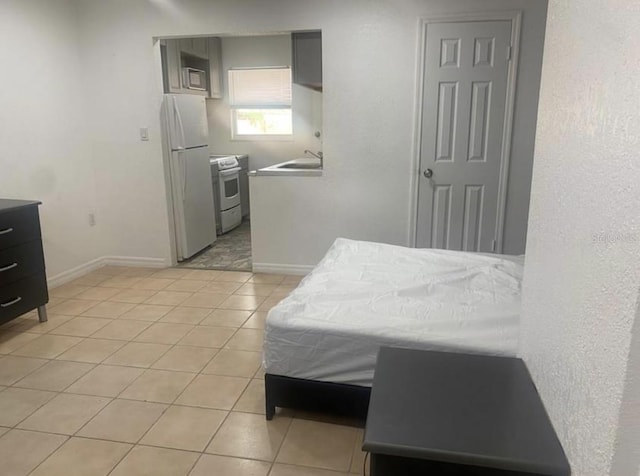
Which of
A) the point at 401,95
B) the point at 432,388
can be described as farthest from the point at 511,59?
the point at 432,388

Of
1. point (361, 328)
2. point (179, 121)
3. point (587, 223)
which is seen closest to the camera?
point (587, 223)

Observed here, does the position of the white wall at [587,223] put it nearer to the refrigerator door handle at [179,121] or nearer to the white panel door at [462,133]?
the white panel door at [462,133]

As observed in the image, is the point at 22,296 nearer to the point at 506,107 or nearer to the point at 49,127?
the point at 49,127

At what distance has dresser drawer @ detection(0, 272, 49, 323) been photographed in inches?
119

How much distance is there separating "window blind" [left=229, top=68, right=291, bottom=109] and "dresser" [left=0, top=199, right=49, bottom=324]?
383 centimetres

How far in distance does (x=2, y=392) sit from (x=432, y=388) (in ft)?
7.49

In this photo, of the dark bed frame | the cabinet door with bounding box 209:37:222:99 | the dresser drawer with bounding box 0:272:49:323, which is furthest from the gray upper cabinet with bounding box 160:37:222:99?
the dark bed frame

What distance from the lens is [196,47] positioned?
18.7 ft

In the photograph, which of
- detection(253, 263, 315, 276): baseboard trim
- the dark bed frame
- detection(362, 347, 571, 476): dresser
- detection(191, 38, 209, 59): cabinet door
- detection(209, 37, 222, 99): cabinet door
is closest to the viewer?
detection(362, 347, 571, 476): dresser

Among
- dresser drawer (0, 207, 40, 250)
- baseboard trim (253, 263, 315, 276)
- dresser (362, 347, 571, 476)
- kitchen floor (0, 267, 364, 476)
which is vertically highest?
dresser drawer (0, 207, 40, 250)

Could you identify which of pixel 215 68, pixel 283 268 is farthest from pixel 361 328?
pixel 215 68

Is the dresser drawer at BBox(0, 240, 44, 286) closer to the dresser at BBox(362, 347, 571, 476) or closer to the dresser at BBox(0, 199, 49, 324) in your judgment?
the dresser at BBox(0, 199, 49, 324)

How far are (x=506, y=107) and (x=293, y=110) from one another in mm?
3271

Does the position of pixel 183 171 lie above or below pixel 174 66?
below
